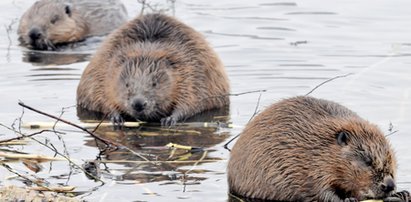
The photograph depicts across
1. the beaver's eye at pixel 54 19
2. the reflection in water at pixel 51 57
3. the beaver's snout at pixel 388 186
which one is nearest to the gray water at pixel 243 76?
the reflection in water at pixel 51 57

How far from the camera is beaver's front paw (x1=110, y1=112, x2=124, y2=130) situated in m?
8.44

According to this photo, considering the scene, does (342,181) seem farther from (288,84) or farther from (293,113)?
(288,84)

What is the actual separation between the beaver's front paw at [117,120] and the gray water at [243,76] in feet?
0.53

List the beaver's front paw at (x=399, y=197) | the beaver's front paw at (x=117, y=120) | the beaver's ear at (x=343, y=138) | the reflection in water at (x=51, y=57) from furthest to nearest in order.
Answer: the reflection in water at (x=51, y=57)
the beaver's front paw at (x=117, y=120)
the beaver's ear at (x=343, y=138)
the beaver's front paw at (x=399, y=197)

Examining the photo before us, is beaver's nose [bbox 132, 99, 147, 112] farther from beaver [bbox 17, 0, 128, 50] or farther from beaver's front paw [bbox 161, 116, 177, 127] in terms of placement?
beaver [bbox 17, 0, 128, 50]

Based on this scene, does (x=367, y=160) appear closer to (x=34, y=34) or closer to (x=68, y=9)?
(x=34, y=34)

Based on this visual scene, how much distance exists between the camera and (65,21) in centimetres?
1242

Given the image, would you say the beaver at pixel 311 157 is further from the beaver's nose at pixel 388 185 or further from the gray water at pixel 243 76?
the gray water at pixel 243 76

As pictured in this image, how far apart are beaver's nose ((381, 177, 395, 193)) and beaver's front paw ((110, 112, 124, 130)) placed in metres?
2.91

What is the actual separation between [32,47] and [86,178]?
5.22 metres

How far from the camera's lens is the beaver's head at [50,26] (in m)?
11.9

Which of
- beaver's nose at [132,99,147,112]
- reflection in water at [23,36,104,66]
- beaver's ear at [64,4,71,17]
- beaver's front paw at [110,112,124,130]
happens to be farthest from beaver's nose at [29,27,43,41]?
beaver's nose at [132,99,147,112]

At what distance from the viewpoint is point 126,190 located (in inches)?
255

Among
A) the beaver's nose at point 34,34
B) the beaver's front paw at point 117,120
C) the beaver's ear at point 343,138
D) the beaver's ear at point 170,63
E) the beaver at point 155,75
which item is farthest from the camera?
the beaver's nose at point 34,34
